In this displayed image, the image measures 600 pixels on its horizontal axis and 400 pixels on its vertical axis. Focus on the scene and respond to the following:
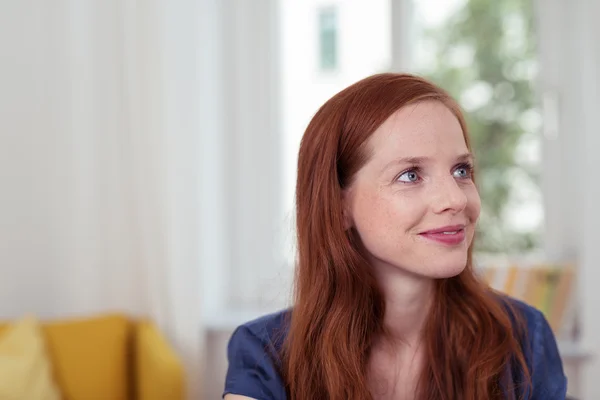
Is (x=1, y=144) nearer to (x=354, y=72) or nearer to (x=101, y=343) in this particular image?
(x=101, y=343)

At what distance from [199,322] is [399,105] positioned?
5.26ft

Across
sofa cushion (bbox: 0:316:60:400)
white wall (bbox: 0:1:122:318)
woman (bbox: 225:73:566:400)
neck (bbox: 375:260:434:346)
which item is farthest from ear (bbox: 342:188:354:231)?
white wall (bbox: 0:1:122:318)

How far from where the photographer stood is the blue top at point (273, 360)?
141 cm

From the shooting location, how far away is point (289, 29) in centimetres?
307

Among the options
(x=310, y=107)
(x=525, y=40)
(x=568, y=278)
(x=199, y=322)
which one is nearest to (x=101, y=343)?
(x=199, y=322)

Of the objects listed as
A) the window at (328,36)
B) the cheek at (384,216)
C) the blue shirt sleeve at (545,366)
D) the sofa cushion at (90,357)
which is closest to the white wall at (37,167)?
the sofa cushion at (90,357)

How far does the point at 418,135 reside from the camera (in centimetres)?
130

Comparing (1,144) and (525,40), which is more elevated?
(525,40)

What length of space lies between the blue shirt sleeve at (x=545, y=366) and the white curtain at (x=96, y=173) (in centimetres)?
147

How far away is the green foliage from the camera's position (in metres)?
2.97

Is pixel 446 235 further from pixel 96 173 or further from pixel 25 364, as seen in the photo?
pixel 96 173

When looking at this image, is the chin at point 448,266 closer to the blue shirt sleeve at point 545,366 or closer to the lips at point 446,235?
the lips at point 446,235

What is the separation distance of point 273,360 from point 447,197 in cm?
48

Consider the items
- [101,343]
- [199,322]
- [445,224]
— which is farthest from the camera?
[199,322]
